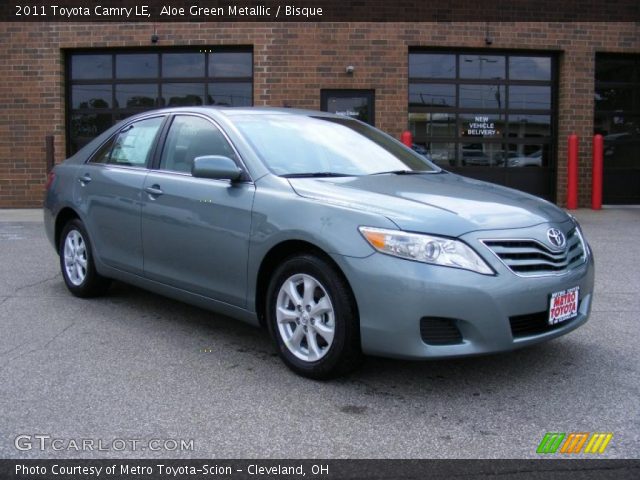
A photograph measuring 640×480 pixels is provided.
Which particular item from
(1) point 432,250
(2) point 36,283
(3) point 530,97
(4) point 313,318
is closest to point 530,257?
(1) point 432,250

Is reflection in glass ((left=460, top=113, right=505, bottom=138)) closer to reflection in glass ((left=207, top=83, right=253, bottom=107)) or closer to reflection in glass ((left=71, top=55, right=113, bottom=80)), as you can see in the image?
reflection in glass ((left=207, top=83, right=253, bottom=107))

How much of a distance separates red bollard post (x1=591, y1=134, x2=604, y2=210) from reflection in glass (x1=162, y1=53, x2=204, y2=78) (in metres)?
7.47

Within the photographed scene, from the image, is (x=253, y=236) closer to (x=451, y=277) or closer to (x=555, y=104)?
(x=451, y=277)

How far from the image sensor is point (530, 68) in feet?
44.9

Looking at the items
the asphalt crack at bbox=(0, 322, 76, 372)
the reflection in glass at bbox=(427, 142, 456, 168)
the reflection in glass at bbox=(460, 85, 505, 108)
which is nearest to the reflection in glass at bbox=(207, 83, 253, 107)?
Answer: the reflection in glass at bbox=(427, 142, 456, 168)

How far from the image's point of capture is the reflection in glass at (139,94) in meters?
13.4

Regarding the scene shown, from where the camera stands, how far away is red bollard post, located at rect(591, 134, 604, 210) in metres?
12.8

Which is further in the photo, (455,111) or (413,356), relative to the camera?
(455,111)

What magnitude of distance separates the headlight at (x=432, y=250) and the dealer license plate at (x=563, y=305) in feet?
1.58

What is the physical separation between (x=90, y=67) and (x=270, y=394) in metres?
11.5
